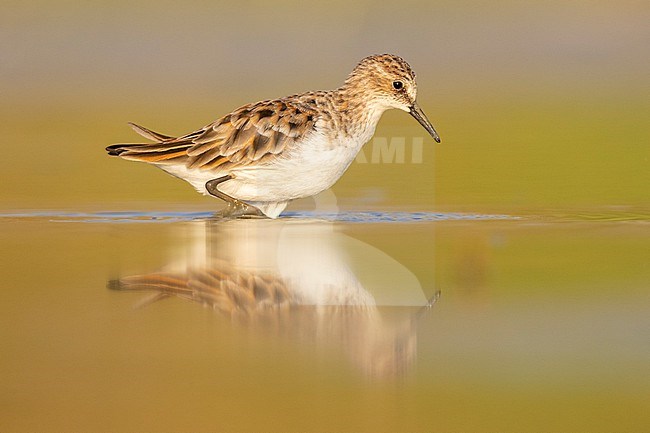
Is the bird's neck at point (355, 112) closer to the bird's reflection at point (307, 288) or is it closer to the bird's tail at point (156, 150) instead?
the bird's reflection at point (307, 288)

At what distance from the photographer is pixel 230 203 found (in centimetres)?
1258

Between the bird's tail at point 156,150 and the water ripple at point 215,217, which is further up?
the bird's tail at point 156,150

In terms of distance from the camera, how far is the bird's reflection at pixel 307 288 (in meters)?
7.52

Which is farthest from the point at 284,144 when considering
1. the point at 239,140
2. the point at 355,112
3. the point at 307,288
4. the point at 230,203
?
the point at 307,288

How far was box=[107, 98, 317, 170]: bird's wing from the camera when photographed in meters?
11.7

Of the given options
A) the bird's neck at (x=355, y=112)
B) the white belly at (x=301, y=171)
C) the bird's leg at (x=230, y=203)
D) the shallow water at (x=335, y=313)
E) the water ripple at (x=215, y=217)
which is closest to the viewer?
the shallow water at (x=335, y=313)

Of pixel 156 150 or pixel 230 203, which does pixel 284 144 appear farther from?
pixel 156 150

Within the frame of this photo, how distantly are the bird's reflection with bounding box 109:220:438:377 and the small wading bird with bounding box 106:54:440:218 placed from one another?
71cm

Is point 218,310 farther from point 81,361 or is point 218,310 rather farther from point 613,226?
point 613,226

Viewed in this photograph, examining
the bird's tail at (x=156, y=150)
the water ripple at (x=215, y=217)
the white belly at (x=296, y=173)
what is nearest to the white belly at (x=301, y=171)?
the white belly at (x=296, y=173)

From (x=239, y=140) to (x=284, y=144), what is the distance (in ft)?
1.90

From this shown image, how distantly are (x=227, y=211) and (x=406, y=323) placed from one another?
5034 millimetres

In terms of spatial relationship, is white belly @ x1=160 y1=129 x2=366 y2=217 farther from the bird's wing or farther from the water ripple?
the water ripple

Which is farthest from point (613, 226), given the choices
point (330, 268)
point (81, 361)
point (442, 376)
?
point (81, 361)
